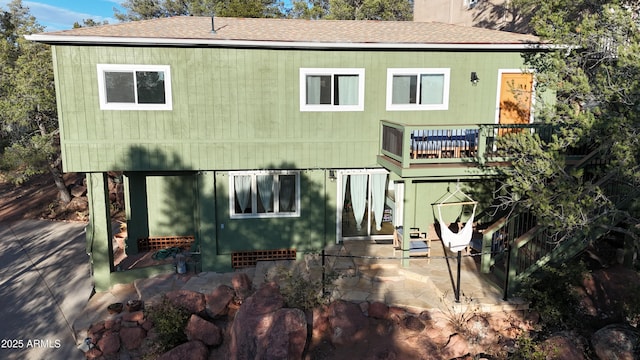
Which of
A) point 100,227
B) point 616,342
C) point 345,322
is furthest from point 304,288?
point 616,342

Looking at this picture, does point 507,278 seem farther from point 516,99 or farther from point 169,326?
point 169,326

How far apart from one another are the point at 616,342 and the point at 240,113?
9.38 metres

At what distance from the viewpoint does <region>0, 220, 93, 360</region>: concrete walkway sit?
32.3ft

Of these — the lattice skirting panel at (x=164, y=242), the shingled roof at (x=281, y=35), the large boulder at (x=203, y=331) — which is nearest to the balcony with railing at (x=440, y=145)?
the shingled roof at (x=281, y=35)

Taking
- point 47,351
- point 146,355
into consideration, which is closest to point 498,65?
point 146,355

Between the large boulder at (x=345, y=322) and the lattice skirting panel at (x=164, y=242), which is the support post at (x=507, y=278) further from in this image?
the lattice skirting panel at (x=164, y=242)

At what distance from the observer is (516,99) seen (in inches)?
479

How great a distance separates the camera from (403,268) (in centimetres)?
1094

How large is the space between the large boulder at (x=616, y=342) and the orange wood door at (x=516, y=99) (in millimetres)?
5959

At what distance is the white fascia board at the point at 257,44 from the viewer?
1023 centimetres

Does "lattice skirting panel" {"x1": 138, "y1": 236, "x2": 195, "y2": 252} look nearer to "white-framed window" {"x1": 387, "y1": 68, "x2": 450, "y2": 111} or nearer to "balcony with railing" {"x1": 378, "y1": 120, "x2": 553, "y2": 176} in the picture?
"balcony with railing" {"x1": 378, "y1": 120, "x2": 553, "y2": 176}

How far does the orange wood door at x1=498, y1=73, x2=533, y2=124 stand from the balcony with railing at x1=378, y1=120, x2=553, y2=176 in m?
0.55

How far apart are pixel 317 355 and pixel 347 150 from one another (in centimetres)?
543

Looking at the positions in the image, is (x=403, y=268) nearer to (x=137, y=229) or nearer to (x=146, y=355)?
(x=146, y=355)
